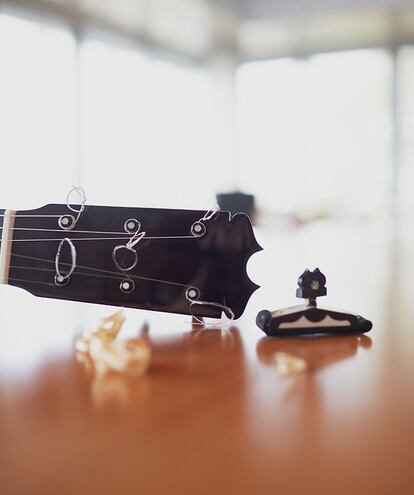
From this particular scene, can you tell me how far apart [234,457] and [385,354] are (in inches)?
10.3

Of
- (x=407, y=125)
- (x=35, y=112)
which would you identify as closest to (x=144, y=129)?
(x=35, y=112)

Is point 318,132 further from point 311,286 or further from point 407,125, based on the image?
point 311,286

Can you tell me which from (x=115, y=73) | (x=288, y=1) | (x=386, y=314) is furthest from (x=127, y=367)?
(x=288, y=1)

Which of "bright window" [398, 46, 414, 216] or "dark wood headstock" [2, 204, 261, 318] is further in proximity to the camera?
"bright window" [398, 46, 414, 216]

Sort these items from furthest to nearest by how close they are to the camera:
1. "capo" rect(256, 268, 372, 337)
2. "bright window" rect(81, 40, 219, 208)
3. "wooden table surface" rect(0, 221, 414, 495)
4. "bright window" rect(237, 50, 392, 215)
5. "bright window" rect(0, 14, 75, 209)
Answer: "bright window" rect(237, 50, 392, 215) < "bright window" rect(81, 40, 219, 208) < "bright window" rect(0, 14, 75, 209) < "capo" rect(256, 268, 372, 337) < "wooden table surface" rect(0, 221, 414, 495)

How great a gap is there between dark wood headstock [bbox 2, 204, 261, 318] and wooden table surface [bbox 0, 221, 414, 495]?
0.03m

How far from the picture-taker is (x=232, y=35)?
7371 mm

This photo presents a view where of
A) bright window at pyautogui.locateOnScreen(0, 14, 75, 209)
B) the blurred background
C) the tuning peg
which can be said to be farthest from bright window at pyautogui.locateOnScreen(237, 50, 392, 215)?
the tuning peg

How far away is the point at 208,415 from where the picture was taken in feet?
1.15

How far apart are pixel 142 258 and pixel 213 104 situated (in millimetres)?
7164

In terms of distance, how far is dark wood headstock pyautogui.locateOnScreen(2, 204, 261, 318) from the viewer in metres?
0.59

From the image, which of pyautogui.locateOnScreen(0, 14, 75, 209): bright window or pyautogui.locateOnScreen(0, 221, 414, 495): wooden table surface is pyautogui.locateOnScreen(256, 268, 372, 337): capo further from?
pyautogui.locateOnScreen(0, 14, 75, 209): bright window

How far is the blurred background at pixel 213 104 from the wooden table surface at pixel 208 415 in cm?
404

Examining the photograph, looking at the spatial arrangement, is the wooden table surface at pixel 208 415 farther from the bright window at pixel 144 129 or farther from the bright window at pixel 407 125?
the bright window at pixel 407 125
